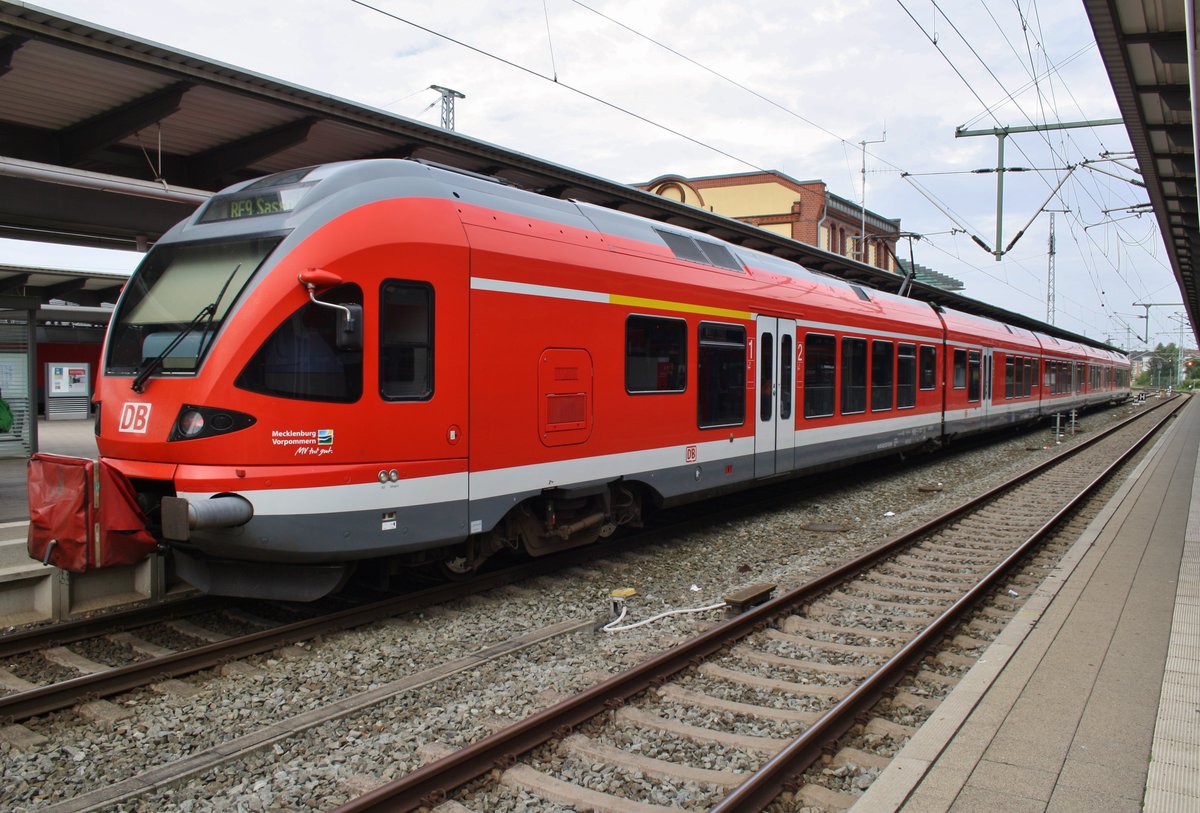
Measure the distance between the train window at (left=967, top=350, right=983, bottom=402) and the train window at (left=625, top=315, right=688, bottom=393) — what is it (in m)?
12.1

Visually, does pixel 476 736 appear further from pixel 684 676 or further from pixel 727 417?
pixel 727 417

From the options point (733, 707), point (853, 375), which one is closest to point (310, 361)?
point (733, 707)

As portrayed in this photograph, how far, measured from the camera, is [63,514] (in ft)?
17.8

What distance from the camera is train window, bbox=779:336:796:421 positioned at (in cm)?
1046

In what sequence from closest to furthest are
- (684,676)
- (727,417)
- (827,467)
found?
(684,676) < (727,417) < (827,467)

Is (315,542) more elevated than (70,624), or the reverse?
(315,542)

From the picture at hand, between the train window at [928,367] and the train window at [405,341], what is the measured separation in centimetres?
1170

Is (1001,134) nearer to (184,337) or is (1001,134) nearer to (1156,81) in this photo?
(1156,81)

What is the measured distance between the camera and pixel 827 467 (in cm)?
1189

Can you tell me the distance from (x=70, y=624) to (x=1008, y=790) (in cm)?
580

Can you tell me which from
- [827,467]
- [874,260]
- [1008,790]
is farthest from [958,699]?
[874,260]

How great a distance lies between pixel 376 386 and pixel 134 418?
1.65m

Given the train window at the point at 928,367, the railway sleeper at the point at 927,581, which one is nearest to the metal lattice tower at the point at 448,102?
the train window at the point at 928,367

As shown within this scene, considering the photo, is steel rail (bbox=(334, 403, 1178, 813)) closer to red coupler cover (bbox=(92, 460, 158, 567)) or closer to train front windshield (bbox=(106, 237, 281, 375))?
red coupler cover (bbox=(92, 460, 158, 567))
